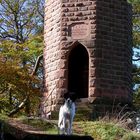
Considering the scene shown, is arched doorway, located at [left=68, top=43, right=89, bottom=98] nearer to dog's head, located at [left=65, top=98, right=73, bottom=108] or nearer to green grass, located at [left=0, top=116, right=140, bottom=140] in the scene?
green grass, located at [left=0, top=116, right=140, bottom=140]

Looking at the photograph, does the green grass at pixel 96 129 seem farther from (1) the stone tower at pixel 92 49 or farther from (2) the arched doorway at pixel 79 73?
(2) the arched doorway at pixel 79 73

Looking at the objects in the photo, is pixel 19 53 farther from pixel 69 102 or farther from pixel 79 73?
pixel 69 102

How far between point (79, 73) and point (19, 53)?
6.04m

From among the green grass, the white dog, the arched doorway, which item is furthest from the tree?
the white dog

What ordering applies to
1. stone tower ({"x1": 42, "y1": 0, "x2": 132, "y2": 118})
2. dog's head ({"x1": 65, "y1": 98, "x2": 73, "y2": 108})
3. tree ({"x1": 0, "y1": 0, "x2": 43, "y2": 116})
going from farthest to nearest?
tree ({"x1": 0, "y1": 0, "x2": 43, "y2": 116}) < stone tower ({"x1": 42, "y1": 0, "x2": 132, "y2": 118}) < dog's head ({"x1": 65, "y1": 98, "x2": 73, "y2": 108})

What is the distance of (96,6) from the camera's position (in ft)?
61.5

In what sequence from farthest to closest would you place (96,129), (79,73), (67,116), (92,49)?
(79,73), (92,49), (96,129), (67,116)

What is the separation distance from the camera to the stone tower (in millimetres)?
18328

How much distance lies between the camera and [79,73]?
20.0 metres

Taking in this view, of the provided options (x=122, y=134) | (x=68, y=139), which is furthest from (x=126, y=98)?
(x=68, y=139)

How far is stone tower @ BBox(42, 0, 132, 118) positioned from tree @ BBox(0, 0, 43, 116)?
320cm

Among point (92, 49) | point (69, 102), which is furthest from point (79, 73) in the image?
point (69, 102)

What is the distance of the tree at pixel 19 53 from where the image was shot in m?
22.6

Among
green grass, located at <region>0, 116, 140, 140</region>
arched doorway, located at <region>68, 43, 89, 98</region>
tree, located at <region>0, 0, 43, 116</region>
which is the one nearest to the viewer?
green grass, located at <region>0, 116, 140, 140</region>
